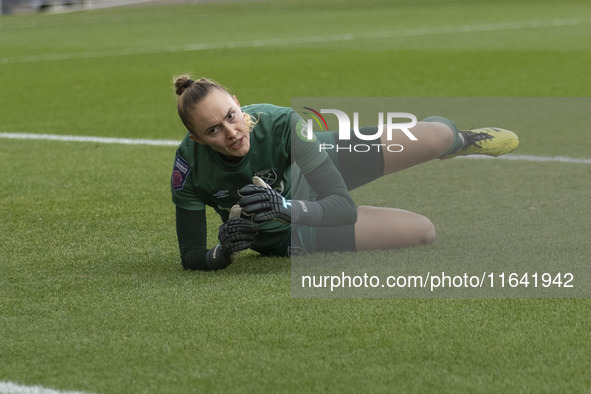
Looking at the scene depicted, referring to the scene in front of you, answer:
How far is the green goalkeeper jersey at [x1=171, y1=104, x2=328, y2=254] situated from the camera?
4785 mm

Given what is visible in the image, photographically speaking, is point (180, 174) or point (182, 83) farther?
point (180, 174)

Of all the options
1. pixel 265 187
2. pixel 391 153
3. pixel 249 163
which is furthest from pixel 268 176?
pixel 391 153

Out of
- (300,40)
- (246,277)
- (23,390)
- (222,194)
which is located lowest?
(300,40)

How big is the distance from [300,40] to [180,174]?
16886 mm

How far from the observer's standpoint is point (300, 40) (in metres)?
21.5

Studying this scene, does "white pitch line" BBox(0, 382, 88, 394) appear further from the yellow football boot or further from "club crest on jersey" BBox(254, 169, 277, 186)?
the yellow football boot

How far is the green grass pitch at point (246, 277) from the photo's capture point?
3.61 metres

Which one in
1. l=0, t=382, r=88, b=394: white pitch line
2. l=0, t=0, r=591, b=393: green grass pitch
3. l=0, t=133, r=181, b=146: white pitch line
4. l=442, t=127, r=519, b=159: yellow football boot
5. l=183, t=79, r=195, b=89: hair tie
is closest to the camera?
l=0, t=382, r=88, b=394: white pitch line

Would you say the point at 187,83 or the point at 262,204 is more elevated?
the point at 187,83


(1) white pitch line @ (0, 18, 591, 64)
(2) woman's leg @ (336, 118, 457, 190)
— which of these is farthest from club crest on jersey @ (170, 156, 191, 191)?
(1) white pitch line @ (0, 18, 591, 64)

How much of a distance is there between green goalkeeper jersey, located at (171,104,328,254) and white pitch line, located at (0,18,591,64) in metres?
14.2

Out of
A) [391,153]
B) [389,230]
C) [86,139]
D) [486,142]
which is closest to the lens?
[389,230]

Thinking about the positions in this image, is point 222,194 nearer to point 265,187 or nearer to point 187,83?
point 265,187

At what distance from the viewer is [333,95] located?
41.4 feet
